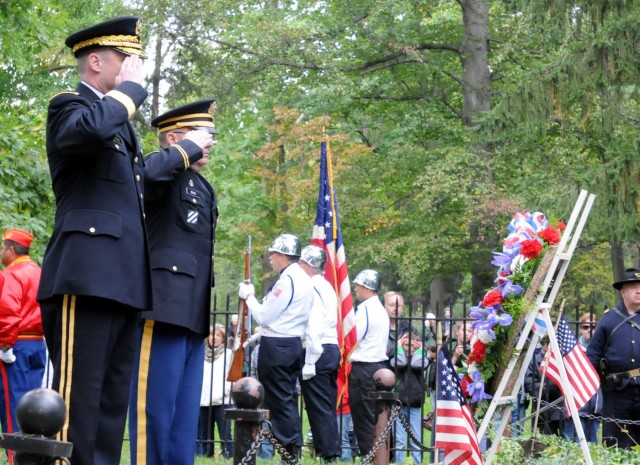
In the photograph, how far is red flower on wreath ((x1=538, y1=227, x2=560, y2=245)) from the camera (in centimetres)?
725

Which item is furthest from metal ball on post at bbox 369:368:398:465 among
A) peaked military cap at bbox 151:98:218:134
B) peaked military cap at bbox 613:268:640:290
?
peaked military cap at bbox 613:268:640:290

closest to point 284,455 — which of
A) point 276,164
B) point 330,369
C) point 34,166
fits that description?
point 330,369

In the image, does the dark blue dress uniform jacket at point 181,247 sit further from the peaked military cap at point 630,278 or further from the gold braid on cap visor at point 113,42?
the peaked military cap at point 630,278

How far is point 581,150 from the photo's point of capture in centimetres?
2041

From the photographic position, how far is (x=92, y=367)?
4.20m

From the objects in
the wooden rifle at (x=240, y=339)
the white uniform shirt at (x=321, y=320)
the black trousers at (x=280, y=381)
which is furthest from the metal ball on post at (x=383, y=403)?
the white uniform shirt at (x=321, y=320)

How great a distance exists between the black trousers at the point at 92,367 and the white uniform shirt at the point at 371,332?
270 inches

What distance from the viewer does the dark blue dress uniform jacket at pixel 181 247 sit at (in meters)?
5.42

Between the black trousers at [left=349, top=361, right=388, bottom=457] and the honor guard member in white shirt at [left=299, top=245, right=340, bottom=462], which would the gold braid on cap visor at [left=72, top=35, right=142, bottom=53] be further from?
the black trousers at [left=349, top=361, right=388, bottom=457]

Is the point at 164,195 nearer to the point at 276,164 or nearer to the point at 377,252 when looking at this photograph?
the point at 377,252

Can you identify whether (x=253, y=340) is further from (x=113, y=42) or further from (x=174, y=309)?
(x=113, y=42)

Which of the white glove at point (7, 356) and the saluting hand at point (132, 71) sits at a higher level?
the saluting hand at point (132, 71)

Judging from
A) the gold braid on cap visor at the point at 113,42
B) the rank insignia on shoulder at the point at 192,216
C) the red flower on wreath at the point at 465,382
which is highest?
the gold braid on cap visor at the point at 113,42

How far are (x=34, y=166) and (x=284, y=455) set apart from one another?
7.86 meters
